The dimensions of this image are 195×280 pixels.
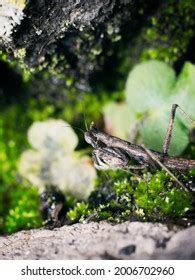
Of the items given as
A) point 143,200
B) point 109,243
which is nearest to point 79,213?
point 143,200

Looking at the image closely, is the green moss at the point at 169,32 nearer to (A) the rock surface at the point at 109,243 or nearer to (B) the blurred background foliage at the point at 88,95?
(B) the blurred background foliage at the point at 88,95

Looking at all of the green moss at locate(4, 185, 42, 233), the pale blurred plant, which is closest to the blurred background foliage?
the green moss at locate(4, 185, 42, 233)

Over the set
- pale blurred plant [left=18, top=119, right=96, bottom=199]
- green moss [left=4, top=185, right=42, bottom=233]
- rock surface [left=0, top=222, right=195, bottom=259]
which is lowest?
rock surface [left=0, top=222, right=195, bottom=259]

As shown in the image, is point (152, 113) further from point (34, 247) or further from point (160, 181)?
point (34, 247)

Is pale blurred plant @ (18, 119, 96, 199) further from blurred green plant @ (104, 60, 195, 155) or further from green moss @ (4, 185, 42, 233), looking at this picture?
blurred green plant @ (104, 60, 195, 155)

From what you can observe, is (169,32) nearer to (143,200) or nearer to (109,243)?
(143,200)

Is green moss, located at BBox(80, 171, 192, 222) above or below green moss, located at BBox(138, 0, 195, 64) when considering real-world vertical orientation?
below
